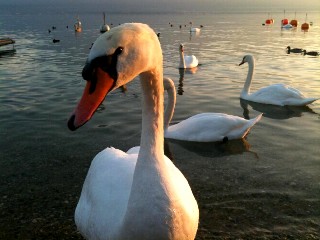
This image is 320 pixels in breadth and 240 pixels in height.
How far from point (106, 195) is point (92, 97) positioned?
1.64m

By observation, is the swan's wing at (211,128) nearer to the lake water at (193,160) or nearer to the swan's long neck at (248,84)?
the lake water at (193,160)

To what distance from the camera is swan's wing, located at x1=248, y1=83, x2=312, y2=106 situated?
12.3 m

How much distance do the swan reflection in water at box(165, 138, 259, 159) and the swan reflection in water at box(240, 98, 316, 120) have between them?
2.96 meters

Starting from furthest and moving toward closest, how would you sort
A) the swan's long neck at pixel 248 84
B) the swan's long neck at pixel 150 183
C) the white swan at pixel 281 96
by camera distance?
the swan's long neck at pixel 248 84 < the white swan at pixel 281 96 < the swan's long neck at pixel 150 183

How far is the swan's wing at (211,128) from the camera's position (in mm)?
8867

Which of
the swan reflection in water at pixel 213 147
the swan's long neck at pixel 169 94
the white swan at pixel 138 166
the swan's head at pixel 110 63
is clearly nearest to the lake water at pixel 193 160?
the swan reflection in water at pixel 213 147

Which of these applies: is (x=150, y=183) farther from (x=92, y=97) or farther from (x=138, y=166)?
(x=92, y=97)

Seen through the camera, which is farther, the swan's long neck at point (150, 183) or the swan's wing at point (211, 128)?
the swan's wing at point (211, 128)

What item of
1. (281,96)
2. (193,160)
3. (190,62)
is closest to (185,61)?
(190,62)

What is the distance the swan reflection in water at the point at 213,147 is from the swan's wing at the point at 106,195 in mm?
3972

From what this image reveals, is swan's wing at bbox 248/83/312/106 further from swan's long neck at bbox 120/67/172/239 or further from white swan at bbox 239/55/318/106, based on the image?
swan's long neck at bbox 120/67/172/239

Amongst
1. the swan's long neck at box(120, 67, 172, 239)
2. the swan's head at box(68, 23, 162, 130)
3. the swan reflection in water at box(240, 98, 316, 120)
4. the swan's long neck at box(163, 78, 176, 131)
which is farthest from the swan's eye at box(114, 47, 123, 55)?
the swan reflection in water at box(240, 98, 316, 120)

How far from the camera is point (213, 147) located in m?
9.02

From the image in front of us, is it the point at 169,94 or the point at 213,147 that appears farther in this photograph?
the point at 213,147
